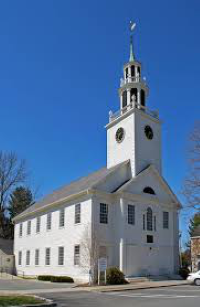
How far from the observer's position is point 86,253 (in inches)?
1160

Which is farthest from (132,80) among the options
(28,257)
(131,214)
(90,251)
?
(28,257)

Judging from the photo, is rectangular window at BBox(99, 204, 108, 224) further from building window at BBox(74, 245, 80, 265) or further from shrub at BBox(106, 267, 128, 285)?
shrub at BBox(106, 267, 128, 285)

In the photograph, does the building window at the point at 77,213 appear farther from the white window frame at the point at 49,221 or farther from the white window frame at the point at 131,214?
the white window frame at the point at 49,221

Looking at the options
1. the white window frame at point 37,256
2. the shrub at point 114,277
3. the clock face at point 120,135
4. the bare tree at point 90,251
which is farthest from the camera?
the white window frame at point 37,256

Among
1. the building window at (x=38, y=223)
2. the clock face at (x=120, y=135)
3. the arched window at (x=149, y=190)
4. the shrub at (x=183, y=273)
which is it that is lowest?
the shrub at (x=183, y=273)

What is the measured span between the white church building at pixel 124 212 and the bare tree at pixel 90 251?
0.08m

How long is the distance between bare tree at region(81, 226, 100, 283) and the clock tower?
271 inches

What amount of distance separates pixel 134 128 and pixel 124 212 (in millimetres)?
8092

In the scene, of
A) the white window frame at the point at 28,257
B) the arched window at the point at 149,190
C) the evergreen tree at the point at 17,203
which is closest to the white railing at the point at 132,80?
the arched window at the point at 149,190

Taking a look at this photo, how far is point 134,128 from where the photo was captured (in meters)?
34.3

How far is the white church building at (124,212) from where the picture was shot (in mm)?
30562

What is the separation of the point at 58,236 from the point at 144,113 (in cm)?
1422

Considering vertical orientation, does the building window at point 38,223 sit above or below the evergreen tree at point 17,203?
below

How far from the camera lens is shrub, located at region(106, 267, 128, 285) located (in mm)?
26875
